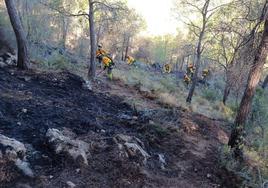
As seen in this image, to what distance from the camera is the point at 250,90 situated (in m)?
6.85

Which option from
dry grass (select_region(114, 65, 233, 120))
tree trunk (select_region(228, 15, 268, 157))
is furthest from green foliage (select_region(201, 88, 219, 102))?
tree trunk (select_region(228, 15, 268, 157))

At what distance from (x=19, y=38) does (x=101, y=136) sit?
626cm

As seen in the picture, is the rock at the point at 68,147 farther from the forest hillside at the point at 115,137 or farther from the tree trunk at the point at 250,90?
the tree trunk at the point at 250,90

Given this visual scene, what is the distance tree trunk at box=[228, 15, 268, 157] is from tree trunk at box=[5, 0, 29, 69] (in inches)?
281

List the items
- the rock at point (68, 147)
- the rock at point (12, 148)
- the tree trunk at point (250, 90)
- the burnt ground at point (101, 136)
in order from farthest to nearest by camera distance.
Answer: the tree trunk at point (250, 90), the rock at point (68, 147), the burnt ground at point (101, 136), the rock at point (12, 148)

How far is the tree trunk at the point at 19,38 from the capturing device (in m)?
10.7

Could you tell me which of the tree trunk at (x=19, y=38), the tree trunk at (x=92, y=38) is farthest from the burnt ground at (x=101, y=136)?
the tree trunk at (x=92, y=38)

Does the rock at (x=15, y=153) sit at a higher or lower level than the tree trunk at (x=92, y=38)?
lower

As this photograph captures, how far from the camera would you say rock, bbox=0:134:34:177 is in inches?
170

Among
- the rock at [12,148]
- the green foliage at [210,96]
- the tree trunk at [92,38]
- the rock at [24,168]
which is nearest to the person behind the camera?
the rock at [24,168]

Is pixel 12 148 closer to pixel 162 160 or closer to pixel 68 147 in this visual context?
pixel 68 147

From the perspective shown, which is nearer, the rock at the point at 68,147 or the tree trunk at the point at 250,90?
the rock at the point at 68,147

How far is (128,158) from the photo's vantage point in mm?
5328

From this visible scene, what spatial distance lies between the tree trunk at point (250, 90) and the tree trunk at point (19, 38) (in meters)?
7.13
